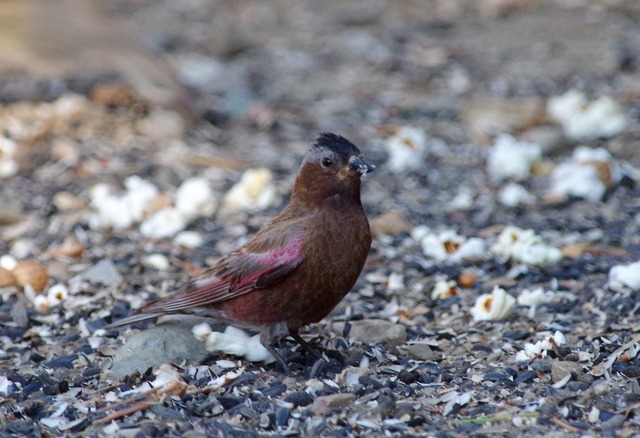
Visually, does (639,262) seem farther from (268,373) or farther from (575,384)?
(268,373)

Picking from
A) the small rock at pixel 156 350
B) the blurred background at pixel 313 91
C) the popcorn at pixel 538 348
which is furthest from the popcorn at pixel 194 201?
the popcorn at pixel 538 348

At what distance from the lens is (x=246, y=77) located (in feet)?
31.8

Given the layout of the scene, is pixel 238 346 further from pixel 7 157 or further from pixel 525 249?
pixel 7 157

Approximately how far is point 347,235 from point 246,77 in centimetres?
577

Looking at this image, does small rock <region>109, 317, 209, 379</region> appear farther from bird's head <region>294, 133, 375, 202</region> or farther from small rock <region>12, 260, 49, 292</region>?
small rock <region>12, 260, 49, 292</region>

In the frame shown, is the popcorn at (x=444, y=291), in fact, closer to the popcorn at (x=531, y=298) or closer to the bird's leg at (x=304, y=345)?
the popcorn at (x=531, y=298)

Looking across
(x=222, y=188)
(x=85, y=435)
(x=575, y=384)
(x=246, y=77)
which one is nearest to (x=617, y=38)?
(x=246, y=77)

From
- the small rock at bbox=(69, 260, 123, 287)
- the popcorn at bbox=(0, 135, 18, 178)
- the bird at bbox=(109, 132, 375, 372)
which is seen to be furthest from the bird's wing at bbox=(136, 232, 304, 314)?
the popcorn at bbox=(0, 135, 18, 178)

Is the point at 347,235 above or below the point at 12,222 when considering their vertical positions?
above

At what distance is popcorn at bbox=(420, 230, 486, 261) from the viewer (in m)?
5.44

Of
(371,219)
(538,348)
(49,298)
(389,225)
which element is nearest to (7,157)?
(49,298)

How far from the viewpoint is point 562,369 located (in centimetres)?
396

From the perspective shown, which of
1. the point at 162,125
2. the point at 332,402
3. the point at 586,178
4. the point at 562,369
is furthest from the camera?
the point at 162,125

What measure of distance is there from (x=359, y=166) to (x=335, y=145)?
15cm
